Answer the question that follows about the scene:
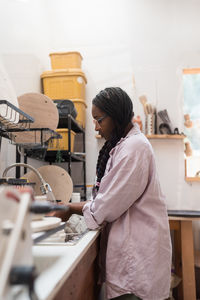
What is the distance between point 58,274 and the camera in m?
0.59

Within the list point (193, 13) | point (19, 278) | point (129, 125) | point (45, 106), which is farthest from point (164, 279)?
point (193, 13)

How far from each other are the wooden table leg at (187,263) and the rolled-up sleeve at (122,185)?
139 centimetres

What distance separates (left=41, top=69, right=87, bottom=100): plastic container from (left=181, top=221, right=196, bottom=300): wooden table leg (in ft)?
5.19

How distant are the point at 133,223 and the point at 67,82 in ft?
6.43

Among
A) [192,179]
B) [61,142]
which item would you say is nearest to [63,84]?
[61,142]

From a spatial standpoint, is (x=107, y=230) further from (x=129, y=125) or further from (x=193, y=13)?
(x=193, y=13)

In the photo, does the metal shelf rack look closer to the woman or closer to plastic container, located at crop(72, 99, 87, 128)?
plastic container, located at crop(72, 99, 87, 128)

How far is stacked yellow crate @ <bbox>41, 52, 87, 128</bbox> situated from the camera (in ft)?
9.41

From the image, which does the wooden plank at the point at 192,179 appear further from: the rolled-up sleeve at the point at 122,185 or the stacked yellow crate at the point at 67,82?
the rolled-up sleeve at the point at 122,185

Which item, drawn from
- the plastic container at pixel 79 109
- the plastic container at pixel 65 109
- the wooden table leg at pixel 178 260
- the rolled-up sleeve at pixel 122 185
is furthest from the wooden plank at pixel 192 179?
the rolled-up sleeve at pixel 122 185

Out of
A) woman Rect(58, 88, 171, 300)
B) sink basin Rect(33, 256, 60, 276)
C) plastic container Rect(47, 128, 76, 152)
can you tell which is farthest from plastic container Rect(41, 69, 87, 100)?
sink basin Rect(33, 256, 60, 276)

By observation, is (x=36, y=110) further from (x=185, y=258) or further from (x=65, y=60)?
(x=185, y=258)

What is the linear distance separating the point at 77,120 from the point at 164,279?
1.89 meters

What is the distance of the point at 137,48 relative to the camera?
10.5 ft
